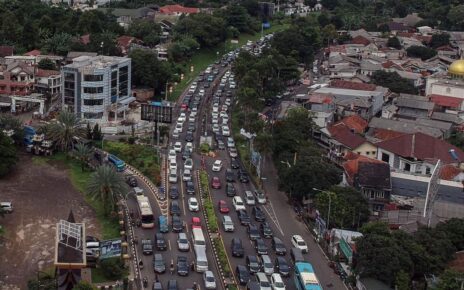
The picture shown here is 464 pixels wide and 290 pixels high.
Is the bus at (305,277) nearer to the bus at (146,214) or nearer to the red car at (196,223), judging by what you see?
the red car at (196,223)

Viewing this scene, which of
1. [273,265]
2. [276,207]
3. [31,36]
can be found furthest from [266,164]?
[31,36]

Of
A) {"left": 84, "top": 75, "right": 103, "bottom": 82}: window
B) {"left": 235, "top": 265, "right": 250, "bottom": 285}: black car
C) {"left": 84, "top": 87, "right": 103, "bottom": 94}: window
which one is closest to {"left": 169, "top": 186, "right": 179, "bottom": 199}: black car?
{"left": 235, "top": 265, "right": 250, "bottom": 285}: black car

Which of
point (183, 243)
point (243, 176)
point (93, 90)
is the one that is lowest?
point (183, 243)

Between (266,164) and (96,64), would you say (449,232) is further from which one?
(96,64)

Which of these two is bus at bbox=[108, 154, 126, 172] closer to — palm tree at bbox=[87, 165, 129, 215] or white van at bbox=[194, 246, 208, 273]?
palm tree at bbox=[87, 165, 129, 215]

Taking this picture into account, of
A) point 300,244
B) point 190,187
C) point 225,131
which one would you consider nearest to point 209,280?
point 300,244

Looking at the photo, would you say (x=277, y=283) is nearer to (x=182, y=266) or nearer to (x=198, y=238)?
(x=182, y=266)
